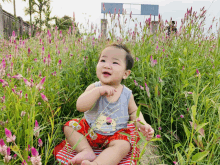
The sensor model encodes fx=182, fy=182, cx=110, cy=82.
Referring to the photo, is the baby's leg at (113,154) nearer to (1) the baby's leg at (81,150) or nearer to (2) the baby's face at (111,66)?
(1) the baby's leg at (81,150)

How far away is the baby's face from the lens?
1.57 metres

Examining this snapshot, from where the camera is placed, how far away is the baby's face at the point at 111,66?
1573 mm

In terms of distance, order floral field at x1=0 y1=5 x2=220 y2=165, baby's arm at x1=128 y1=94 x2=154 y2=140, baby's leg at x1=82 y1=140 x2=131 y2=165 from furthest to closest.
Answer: floral field at x1=0 y1=5 x2=220 y2=165 < baby's arm at x1=128 y1=94 x2=154 y2=140 < baby's leg at x1=82 y1=140 x2=131 y2=165

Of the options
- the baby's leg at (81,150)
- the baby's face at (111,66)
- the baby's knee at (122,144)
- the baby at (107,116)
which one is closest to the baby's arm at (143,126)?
the baby at (107,116)

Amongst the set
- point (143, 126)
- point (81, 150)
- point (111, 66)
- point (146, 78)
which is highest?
point (111, 66)

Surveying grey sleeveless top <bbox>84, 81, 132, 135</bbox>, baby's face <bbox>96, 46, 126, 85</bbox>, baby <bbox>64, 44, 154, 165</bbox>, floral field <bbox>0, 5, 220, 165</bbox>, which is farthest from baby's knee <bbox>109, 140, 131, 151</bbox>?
baby's face <bbox>96, 46, 126, 85</bbox>

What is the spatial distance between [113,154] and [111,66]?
2.33 ft

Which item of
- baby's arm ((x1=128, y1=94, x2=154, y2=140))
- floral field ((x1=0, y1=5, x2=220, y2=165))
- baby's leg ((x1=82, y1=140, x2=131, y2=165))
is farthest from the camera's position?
floral field ((x1=0, y1=5, x2=220, y2=165))

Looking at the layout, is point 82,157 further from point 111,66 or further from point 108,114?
point 111,66

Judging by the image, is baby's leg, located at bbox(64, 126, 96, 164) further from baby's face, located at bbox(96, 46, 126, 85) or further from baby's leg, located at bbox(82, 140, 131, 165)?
baby's face, located at bbox(96, 46, 126, 85)

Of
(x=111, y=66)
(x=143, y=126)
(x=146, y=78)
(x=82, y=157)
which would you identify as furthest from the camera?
(x=146, y=78)

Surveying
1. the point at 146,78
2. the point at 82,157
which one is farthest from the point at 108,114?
the point at 146,78

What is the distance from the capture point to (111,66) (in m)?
1.57

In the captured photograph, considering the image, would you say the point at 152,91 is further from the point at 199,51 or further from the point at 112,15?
the point at 112,15
